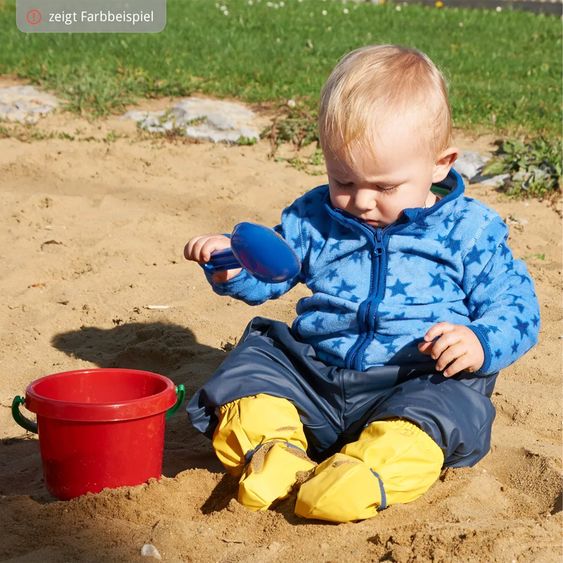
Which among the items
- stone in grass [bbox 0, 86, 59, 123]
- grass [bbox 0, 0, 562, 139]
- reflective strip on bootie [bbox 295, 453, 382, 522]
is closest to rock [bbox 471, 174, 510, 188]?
grass [bbox 0, 0, 562, 139]

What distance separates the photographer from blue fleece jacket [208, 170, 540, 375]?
8.29ft

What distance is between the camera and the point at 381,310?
2.53 metres

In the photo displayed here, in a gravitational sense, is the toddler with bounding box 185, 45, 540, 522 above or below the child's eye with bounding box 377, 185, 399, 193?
below

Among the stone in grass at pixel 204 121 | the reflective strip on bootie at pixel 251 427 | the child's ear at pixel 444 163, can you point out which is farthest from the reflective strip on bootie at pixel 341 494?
the stone in grass at pixel 204 121

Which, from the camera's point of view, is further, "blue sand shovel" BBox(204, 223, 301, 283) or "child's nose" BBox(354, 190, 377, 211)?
"child's nose" BBox(354, 190, 377, 211)

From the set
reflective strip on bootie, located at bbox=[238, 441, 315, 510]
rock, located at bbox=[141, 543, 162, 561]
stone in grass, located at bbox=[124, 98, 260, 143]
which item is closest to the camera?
rock, located at bbox=[141, 543, 162, 561]

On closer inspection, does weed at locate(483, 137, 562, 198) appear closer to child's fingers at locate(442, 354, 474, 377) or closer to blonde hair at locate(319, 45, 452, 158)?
blonde hair at locate(319, 45, 452, 158)

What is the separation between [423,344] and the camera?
236cm

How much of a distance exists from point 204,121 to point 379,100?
11.2ft

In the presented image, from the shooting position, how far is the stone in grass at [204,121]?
5.62 metres

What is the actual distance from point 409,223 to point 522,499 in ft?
2.40

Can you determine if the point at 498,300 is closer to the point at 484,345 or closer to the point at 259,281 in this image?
the point at 484,345

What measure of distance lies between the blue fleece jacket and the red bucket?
0.47 metres

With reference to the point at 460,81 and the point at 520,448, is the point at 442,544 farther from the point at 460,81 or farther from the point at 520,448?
the point at 460,81
